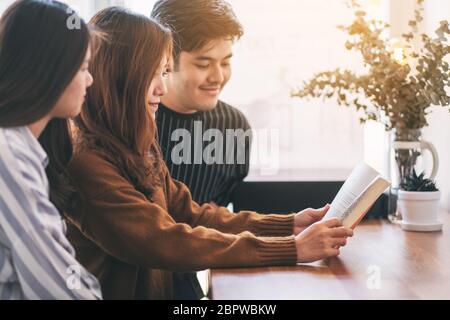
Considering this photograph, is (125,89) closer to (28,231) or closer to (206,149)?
(28,231)

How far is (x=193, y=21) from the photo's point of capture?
1378 mm

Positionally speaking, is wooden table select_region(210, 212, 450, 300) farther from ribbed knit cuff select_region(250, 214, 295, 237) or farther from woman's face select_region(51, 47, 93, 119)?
woman's face select_region(51, 47, 93, 119)

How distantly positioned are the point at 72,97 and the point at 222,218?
1.41 feet

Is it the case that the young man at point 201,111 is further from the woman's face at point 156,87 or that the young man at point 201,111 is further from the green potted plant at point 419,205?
the green potted plant at point 419,205

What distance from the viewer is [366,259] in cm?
112

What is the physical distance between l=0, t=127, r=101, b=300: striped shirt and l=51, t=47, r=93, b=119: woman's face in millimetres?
54

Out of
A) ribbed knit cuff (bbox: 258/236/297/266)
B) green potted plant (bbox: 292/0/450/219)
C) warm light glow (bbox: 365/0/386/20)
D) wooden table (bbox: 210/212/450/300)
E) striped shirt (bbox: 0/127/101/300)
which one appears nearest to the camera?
striped shirt (bbox: 0/127/101/300)

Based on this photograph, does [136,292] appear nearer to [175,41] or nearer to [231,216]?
[231,216]

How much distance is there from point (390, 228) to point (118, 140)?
58 cm

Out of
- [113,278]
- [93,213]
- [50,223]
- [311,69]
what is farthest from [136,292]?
[311,69]

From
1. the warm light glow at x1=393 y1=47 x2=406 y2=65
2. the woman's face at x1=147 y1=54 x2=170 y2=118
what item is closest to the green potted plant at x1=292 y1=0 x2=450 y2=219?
the warm light glow at x1=393 y1=47 x2=406 y2=65

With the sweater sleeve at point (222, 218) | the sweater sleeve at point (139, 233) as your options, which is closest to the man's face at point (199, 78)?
the sweater sleeve at point (222, 218)

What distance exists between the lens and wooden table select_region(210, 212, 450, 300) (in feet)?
3.04

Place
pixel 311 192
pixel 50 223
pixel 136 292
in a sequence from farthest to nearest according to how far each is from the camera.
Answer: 1. pixel 311 192
2. pixel 136 292
3. pixel 50 223
